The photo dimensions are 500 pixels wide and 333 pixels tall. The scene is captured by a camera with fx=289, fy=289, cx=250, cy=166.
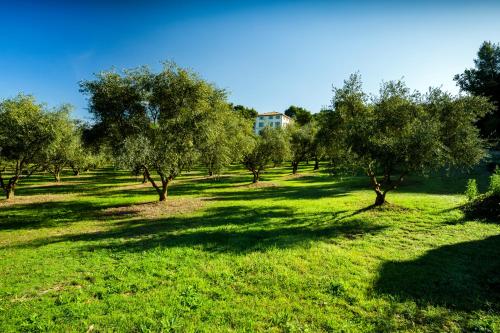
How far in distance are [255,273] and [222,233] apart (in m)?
5.80

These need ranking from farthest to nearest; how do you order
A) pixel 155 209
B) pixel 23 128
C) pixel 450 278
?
1. pixel 23 128
2. pixel 155 209
3. pixel 450 278

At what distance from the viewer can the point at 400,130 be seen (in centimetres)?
2022

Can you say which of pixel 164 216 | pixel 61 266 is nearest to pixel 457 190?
pixel 164 216

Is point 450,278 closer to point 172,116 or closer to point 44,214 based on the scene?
point 172,116

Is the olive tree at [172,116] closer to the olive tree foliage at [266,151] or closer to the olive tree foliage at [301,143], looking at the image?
the olive tree foliage at [266,151]

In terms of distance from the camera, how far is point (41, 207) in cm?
2666

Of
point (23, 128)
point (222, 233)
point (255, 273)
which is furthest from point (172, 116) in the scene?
point (255, 273)

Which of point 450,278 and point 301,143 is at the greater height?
→ point 301,143

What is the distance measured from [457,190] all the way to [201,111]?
2642cm

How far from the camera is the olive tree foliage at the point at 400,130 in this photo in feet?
58.7

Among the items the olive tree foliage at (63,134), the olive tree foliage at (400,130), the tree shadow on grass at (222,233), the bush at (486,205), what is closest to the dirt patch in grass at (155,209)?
the tree shadow on grass at (222,233)

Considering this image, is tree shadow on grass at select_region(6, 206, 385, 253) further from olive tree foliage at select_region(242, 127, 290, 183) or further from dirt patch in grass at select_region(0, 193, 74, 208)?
olive tree foliage at select_region(242, 127, 290, 183)

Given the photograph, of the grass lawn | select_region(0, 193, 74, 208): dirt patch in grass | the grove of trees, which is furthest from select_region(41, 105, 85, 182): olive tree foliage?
the grass lawn

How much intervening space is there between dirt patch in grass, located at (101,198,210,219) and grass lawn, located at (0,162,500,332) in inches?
67.6
